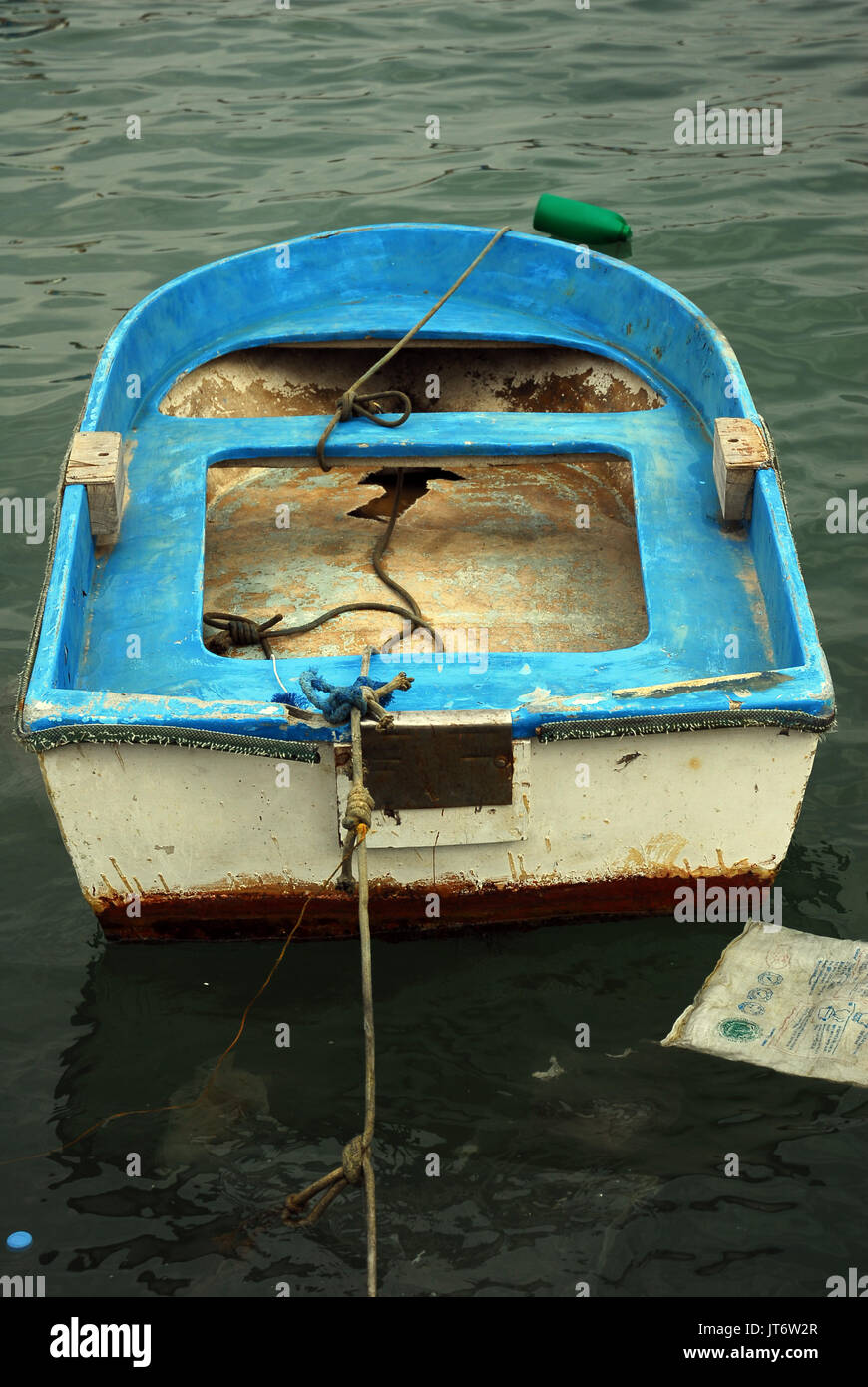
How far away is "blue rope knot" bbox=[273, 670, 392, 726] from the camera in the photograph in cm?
319

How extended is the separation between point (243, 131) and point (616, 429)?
237 inches

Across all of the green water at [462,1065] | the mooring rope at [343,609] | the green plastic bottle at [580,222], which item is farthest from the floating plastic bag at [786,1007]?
the green plastic bottle at [580,222]

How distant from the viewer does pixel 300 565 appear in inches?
190

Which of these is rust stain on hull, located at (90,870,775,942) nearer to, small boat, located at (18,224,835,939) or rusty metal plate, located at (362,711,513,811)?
small boat, located at (18,224,835,939)

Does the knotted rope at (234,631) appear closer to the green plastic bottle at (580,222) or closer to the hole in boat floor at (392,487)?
the hole in boat floor at (392,487)

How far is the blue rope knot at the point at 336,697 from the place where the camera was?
3.19 metres

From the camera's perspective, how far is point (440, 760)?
10.7ft

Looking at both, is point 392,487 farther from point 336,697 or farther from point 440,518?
point 336,697

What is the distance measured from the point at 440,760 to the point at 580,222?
4.60m

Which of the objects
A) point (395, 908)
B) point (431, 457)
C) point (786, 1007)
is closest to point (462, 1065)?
point (395, 908)

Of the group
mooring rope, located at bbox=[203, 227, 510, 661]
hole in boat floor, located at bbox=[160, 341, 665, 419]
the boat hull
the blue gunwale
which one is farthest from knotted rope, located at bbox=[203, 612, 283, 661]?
hole in boat floor, located at bbox=[160, 341, 665, 419]

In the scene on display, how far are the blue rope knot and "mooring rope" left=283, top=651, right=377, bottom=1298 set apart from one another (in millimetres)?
76

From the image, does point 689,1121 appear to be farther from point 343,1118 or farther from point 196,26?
point 196,26
